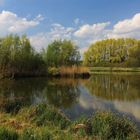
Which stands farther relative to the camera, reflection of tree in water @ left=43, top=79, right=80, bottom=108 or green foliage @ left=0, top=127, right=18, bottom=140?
reflection of tree in water @ left=43, top=79, right=80, bottom=108

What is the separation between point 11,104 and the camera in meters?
12.8

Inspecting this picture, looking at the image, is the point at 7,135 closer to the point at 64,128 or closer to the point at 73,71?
the point at 64,128

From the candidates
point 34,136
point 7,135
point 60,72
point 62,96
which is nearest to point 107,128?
point 34,136

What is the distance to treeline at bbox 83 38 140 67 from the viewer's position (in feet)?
257

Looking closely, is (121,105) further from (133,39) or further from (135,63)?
(133,39)

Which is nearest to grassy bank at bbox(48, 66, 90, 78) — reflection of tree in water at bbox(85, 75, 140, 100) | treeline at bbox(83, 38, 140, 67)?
reflection of tree in water at bbox(85, 75, 140, 100)

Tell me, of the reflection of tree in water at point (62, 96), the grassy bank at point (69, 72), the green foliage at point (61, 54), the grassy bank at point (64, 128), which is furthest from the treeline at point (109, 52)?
the grassy bank at point (64, 128)

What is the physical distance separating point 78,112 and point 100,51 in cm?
6931

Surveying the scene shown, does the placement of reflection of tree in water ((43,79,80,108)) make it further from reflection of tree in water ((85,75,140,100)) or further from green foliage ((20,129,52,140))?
green foliage ((20,129,52,140))

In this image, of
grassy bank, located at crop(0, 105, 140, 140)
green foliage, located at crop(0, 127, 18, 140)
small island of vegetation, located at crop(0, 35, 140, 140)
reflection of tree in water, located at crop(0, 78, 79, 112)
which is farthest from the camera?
reflection of tree in water, located at crop(0, 78, 79, 112)

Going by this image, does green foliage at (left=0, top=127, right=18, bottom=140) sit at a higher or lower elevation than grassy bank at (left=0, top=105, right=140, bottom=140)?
higher

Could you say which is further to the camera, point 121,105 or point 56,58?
point 56,58

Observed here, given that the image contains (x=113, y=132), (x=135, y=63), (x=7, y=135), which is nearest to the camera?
(x=7, y=135)

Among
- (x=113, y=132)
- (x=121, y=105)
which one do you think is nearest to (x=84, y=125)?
(x=113, y=132)
